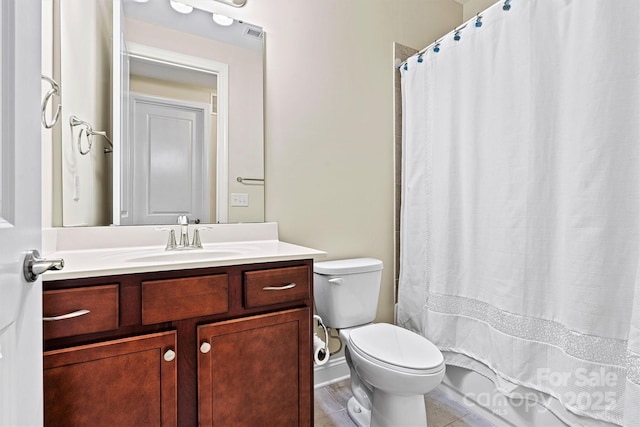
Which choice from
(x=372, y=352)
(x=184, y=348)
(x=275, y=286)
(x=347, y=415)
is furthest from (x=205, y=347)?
(x=347, y=415)

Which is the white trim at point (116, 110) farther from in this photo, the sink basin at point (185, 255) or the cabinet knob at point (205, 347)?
the cabinet knob at point (205, 347)

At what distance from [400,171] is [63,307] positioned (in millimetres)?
1817

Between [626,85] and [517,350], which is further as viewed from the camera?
[517,350]

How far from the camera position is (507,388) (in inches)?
56.1

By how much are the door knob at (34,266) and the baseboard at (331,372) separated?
59.5 inches

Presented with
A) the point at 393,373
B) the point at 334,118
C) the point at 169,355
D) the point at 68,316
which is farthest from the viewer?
the point at 334,118

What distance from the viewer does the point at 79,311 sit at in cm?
88

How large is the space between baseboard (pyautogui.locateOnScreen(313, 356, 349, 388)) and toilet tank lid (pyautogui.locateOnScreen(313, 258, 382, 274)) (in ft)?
1.98

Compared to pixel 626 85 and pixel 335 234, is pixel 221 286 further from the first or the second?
pixel 626 85

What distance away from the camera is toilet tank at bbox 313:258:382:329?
64.8 inches

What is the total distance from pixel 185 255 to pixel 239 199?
1.46 feet

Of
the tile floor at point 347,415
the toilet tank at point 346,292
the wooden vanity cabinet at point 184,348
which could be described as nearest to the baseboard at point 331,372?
the tile floor at point 347,415

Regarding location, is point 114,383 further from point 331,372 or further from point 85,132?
point 331,372

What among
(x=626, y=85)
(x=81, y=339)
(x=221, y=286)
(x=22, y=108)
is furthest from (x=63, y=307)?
(x=626, y=85)
